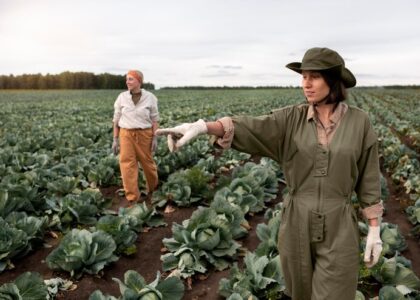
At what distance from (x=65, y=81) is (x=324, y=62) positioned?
285 ft

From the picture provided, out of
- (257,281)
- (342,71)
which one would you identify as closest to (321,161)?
(342,71)

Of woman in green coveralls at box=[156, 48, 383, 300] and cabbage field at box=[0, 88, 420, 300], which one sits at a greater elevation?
woman in green coveralls at box=[156, 48, 383, 300]

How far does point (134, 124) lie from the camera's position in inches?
229

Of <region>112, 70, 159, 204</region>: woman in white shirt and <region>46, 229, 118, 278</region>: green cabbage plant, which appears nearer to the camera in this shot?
<region>46, 229, 118, 278</region>: green cabbage plant

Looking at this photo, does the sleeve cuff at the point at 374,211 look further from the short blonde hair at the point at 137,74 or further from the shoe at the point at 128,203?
the shoe at the point at 128,203

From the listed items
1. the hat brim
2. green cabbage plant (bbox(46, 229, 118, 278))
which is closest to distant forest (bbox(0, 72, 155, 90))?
green cabbage plant (bbox(46, 229, 118, 278))

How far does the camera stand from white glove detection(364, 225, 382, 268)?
254 cm

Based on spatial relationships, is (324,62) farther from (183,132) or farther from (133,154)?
(133,154)

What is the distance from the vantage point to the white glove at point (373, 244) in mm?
2537

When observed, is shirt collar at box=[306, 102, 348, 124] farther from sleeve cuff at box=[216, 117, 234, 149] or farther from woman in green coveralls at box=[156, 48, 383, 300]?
sleeve cuff at box=[216, 117, 234, 149]

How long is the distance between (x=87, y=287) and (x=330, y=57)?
313cm

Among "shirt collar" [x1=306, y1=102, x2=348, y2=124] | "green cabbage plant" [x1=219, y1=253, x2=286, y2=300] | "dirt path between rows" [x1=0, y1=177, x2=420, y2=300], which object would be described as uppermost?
"shirt collar" [x1=306, y1=102, x2=348, y2=124]

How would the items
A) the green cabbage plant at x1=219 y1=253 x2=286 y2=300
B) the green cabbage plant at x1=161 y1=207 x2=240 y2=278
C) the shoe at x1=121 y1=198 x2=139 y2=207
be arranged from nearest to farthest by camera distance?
the green cabbage plant at x1=219 y1=253 x2=286 y2=300, the green cabbage plant at x1=161 y1=207 x2=240 y2=278, the shoe at x1=121 y1=198 x2=139 y2=207

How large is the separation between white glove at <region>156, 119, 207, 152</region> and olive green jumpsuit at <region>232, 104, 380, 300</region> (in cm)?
23
